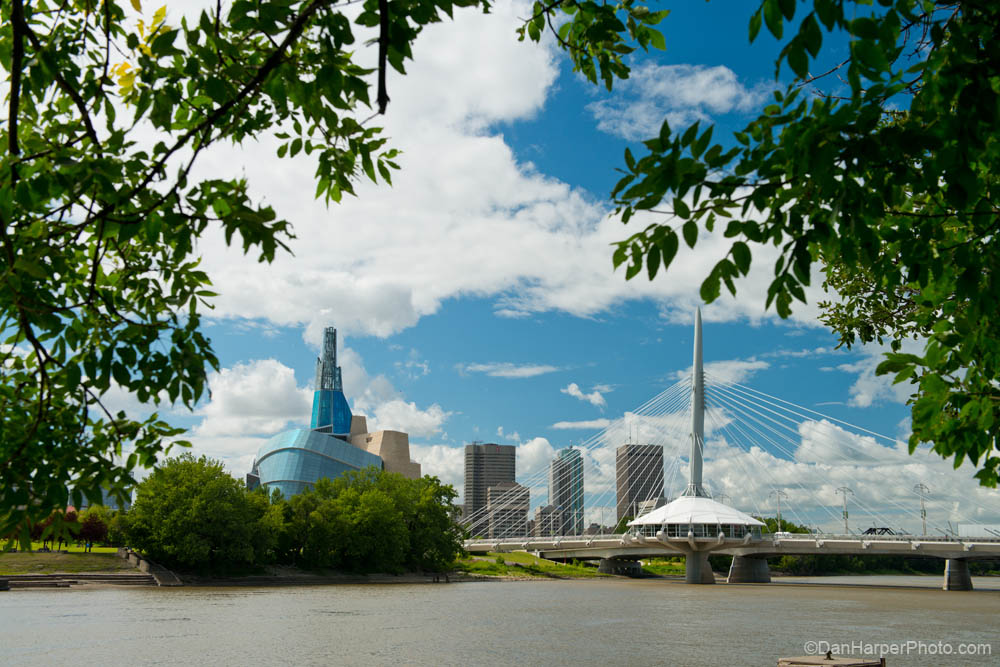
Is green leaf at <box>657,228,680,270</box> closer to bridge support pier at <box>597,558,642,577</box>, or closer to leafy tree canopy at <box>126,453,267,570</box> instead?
leafy tree canopy at <box>126,453,267,570</box>

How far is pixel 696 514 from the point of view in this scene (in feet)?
251

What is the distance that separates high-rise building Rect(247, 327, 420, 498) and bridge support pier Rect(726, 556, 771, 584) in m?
45.6

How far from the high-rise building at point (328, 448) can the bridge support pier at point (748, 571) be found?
45.6 metres

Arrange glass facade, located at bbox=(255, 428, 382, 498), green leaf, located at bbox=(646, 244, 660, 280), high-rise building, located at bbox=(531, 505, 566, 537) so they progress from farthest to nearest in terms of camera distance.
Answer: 1. glass facade, located at bbox=(255, 428, 382, 498)
2. high-rise building, located at bbox=(531, 505, 566, 537)
3. green leaf, located at bbox=(646, 244, 660, 280)

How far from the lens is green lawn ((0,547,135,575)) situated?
1825 inches

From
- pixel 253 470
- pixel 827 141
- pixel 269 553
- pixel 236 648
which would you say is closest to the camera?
pixel 827 141

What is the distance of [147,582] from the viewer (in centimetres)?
4872

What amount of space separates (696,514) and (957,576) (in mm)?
21860

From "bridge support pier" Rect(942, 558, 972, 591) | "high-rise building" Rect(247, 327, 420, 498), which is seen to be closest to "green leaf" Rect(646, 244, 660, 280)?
"bridge support pier" Rect(942, 558, 972, 591)

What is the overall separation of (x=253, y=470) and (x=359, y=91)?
15137 centimetres

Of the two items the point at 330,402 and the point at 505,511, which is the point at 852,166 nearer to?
the point at 505,511

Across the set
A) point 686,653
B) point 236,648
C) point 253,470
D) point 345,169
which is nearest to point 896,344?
point 345,169

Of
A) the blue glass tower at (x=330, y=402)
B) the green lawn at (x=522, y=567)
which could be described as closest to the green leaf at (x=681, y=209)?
the green lawn at (x=522, y=567)

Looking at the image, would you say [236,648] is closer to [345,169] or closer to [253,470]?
[345,169]
